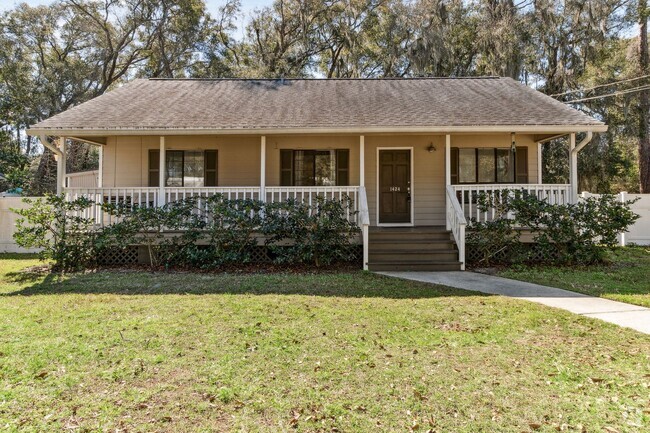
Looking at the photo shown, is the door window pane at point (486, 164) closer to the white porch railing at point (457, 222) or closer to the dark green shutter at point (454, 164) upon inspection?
the dark green shutter at point (454, 164)

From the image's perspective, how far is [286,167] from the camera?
34.6 feet

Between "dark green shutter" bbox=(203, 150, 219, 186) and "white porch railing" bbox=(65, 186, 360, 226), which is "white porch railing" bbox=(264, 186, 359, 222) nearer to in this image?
"white porch railing" bbox=(65, 186, 360, 226)

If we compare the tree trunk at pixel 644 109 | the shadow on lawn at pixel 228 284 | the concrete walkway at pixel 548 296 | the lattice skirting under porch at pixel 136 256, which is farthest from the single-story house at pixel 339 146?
the tree trunk at pixel 644 109

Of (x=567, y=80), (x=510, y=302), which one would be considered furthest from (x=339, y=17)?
(x=510, y=302)

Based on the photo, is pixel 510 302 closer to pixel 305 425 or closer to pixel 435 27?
pixel 305 425

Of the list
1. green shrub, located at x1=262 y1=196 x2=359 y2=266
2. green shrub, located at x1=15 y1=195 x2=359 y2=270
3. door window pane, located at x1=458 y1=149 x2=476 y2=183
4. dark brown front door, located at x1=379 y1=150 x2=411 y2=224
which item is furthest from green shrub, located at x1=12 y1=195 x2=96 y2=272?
door window pane, located at x1=458 y1=149 x2=476 y2=183

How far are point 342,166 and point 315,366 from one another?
25.3 ft

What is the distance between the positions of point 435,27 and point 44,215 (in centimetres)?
1799

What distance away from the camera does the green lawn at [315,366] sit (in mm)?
2547

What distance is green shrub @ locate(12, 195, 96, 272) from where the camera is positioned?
8.01m

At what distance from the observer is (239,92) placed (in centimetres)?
1182

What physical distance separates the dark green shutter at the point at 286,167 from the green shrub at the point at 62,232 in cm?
449

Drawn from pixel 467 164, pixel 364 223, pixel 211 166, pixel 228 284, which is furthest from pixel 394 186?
pixel 228 284

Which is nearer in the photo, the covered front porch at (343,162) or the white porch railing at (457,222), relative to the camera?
the white porch railing at (457,222)
